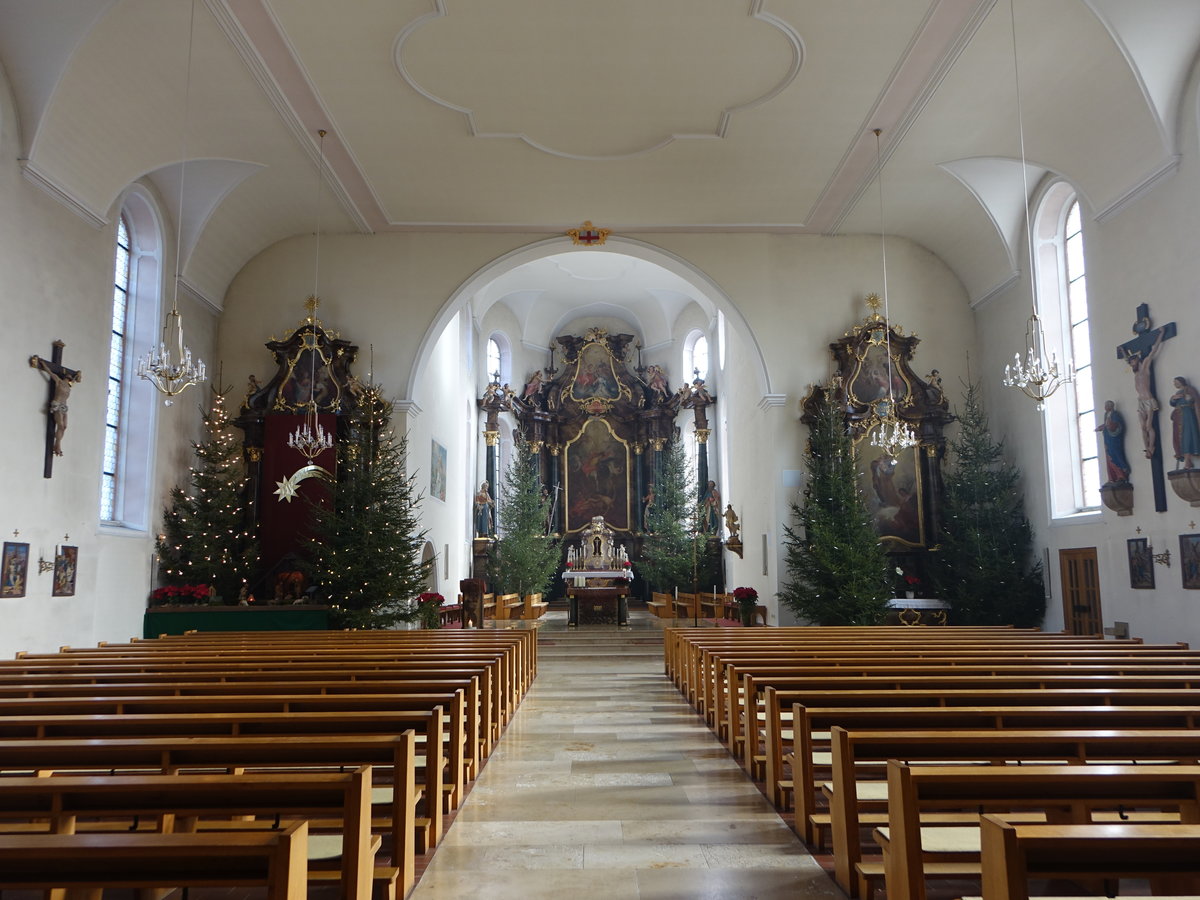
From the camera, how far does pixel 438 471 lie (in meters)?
17.4

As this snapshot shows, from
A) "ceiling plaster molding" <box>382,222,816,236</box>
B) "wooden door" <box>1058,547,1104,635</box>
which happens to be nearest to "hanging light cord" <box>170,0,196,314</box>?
"ceiling plaster molding" <box>382,222,816,236</box>

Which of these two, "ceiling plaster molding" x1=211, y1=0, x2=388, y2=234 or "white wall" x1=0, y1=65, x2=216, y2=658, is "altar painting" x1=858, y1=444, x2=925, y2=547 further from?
"white wall" x1=0, y1=65, x2=216, y2=658

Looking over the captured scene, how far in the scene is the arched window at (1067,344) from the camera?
12.1 meters

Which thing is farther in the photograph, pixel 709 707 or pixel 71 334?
pixel 71 334

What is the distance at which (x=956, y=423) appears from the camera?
1453cm

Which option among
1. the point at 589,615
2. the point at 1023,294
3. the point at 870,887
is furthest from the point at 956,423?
the point at 870,887

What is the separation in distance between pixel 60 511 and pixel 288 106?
5372 mm

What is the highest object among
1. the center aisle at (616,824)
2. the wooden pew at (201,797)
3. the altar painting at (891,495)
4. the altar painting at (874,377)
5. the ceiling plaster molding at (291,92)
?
the ceiling plaster molding at (291,92)

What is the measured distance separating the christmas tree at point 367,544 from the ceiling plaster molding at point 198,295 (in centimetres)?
325

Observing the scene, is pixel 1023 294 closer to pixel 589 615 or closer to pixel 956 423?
pixel 956 423

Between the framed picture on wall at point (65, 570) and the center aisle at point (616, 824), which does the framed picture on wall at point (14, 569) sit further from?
the center aisle at point (616, 824)

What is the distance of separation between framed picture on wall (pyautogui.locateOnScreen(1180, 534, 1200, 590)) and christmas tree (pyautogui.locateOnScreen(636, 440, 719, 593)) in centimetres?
1016

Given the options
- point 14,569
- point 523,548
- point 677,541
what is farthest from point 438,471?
point 14,569

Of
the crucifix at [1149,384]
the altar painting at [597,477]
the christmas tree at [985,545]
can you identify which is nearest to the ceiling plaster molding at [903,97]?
the crucifix at [1149,384]
